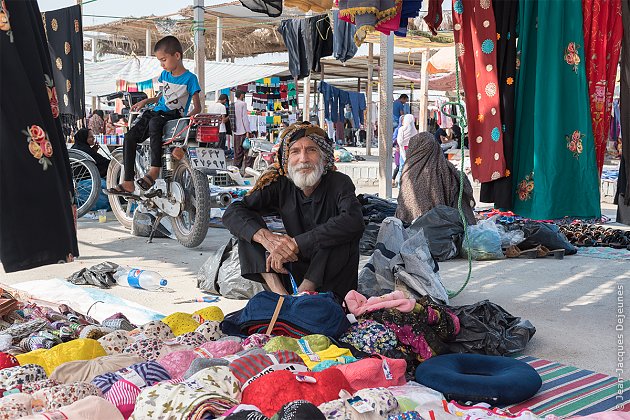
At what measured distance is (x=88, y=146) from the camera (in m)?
8.82

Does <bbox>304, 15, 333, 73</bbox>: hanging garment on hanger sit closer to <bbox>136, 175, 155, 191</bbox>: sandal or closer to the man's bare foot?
<bbox>136, 175, 155, 191</bbox>: sandal

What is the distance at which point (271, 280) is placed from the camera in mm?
3916

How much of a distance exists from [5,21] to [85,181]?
5730 millimetres

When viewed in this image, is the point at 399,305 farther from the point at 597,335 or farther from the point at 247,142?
the point at 247,142

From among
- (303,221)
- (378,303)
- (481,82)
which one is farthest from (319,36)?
(378,303)

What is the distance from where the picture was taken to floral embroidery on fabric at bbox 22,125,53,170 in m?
2.70

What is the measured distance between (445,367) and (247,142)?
461 inches

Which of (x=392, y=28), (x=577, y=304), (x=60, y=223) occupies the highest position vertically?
(x=392, y=28)

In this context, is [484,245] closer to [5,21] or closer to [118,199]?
[118,199]

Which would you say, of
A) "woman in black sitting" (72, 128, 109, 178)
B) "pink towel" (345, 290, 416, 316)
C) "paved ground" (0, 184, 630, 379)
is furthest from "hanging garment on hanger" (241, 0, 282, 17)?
"woman in black sitting" (72, 128, 109, 178)

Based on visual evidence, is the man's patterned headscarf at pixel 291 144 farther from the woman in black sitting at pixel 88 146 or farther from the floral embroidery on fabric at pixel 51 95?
the woman in black sitting at pixel 88 146

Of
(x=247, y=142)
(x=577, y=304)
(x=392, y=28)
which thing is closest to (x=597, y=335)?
(x=577, y=304)

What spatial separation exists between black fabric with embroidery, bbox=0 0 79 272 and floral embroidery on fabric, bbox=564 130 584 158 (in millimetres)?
2407

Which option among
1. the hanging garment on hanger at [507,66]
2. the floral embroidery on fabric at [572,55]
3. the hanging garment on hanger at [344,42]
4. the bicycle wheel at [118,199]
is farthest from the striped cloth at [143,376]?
the hanging garment on hanger at [344,42]
